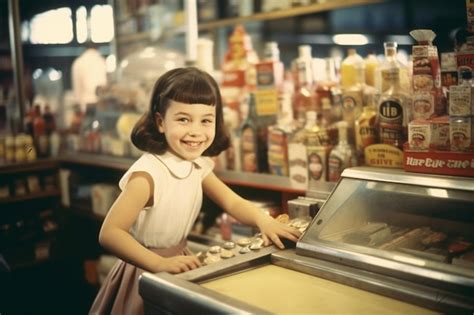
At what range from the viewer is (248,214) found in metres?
1.93

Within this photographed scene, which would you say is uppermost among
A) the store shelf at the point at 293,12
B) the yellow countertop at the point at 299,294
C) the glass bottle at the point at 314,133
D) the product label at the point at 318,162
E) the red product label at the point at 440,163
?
the store shelf at the point at 293,12

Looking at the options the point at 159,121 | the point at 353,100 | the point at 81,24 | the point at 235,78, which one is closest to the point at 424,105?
the point at 353,100

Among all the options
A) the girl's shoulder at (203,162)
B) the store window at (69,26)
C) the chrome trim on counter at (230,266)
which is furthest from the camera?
the store window at (69,26)

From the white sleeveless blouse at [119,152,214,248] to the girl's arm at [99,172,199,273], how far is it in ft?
0.11

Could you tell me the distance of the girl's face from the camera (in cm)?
179

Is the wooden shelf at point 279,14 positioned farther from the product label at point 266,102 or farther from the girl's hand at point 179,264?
the girl's hand at point 179,264

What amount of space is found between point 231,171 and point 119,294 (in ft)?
2.72

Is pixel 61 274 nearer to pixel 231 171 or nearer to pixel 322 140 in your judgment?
pixel 231 171

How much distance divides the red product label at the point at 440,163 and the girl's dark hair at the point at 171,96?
24.4 inches

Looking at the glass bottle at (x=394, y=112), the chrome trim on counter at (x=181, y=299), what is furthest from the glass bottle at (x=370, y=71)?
the chrome trim on counter at (x=181, y=299)

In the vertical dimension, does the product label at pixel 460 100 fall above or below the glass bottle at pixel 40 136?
above

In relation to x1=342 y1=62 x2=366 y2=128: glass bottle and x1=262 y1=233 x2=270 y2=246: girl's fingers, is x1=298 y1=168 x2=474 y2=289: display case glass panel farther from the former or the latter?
x1=342 y1=62 x2=366 y2=128: glass bottle

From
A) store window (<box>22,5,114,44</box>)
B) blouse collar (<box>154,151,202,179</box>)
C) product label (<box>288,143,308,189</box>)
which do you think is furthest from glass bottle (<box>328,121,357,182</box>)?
store window (<box>22,5,114,44</box>)

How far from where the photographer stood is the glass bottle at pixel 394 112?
1.78m
